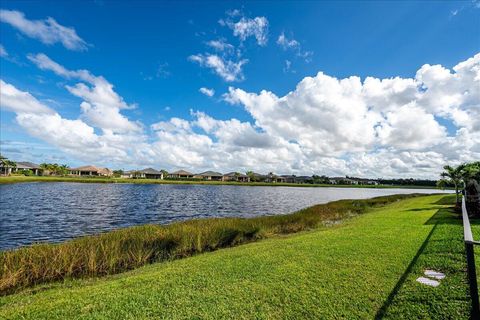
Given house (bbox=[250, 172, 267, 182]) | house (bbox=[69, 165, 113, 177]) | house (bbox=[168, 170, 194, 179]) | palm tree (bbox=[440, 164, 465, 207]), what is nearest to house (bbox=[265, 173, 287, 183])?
house (bbox=[250, 172, 267, 182])

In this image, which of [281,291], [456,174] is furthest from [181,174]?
[281,291]

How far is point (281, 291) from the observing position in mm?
6250

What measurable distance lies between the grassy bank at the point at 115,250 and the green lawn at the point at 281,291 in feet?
3.42

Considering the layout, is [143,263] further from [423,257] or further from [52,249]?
[423,257]

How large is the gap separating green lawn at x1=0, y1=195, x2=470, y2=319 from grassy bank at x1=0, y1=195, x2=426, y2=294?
1041 millimetres

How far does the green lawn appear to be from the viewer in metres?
5.35

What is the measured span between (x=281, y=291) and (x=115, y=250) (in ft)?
24.7

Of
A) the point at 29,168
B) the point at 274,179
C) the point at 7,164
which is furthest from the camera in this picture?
the point at 274,179

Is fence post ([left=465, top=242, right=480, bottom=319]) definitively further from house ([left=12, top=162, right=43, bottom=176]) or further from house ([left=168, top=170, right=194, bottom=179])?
house ([left=168, top=170, right=194, bottom=179])

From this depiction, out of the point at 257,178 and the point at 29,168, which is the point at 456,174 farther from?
the point at 29,168

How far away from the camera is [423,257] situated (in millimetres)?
8117

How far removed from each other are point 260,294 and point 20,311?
535cm

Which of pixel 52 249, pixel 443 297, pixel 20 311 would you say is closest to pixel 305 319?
pixel 443 297

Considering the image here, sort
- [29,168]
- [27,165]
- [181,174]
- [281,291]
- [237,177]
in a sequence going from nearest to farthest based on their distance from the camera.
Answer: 1. [281,291]
2. [29,168]
3. [27,165]
4. [181,174]
5. [237,177]
